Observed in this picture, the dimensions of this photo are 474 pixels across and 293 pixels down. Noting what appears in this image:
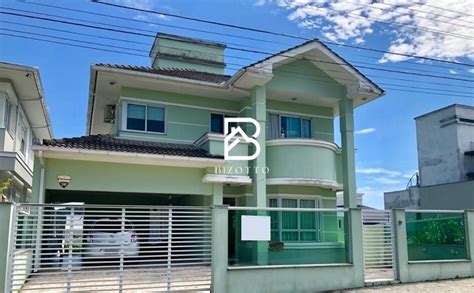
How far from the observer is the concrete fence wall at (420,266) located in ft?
40.4

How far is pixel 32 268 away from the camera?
9594mm

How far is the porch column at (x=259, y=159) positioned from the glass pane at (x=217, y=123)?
6.48 feet

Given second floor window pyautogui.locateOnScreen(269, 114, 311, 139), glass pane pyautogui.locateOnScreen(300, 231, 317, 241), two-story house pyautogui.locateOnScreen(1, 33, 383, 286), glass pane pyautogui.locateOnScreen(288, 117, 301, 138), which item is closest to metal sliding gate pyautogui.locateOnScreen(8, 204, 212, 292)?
two-story house pyautogui.locateOnScreen(1, 33, 383, 286)

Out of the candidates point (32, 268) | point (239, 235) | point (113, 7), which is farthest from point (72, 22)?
point (239, 235)

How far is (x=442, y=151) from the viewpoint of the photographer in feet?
99.1

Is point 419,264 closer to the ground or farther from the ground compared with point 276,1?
closer to the ground

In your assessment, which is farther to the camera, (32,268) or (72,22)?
(72,22)

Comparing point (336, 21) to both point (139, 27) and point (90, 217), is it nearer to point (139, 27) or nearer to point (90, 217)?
point (139, 27)

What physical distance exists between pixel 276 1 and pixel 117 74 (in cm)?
684

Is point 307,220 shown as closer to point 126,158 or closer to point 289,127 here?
point 126,158

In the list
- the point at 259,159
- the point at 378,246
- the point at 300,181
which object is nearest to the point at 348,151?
the point at 300,181

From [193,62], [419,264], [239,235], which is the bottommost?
[419,264]

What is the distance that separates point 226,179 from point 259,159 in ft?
5.18

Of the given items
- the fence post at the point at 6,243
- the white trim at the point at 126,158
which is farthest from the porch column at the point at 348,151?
the fence post at the point at 6,243
